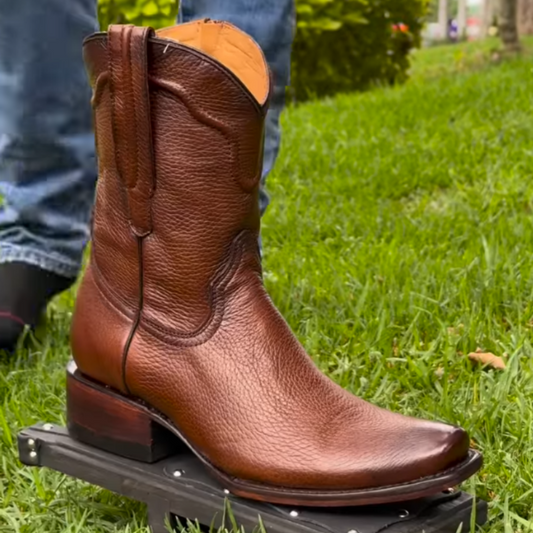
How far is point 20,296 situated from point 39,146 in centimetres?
31

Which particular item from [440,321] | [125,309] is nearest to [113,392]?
[125,309]

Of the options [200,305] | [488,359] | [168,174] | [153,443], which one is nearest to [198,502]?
[153,443]

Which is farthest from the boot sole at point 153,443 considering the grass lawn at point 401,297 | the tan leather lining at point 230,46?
the tan leather lining at point 230,46

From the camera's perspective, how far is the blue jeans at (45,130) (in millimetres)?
1954

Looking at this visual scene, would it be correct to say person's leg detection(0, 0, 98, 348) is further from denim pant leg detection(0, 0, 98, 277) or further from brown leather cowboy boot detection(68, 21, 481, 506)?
brown leather cowboy boot detection(68, 21, 481, 506)

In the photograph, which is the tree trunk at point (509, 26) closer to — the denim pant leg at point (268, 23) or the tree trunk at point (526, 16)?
the tree trunk at point (526, 16)

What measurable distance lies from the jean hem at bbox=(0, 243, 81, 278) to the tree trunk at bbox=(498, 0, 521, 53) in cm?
714

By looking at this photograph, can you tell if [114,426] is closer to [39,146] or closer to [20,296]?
Result: [20,296]

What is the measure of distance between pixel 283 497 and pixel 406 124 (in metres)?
3.77

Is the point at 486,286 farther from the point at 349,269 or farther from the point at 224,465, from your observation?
the point at 224,465

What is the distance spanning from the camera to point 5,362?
6.69 ft

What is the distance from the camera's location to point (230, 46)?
141 cm

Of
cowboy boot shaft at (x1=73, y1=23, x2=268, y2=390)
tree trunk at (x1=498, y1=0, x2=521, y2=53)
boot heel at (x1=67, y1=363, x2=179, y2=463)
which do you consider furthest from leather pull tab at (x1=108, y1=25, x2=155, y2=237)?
tree trunk at (x1=498, y1=0, x2=521, y2=53)

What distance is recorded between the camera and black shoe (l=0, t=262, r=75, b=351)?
1.96m
